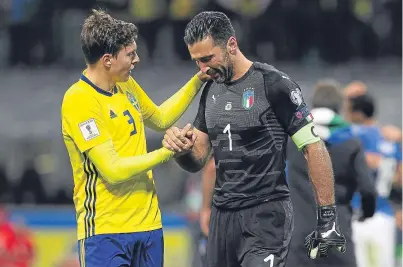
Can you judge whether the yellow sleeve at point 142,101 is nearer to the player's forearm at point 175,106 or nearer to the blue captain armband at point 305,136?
the player's forearm at point 175,106

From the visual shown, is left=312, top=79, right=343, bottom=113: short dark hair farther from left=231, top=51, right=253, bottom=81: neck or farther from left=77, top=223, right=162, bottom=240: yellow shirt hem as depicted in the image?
left=77, top=223, right=162, bottom=240: yellow shirt hem

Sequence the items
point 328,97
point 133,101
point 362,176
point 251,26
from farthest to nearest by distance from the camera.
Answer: point 251,26 < point 328,97 < point 362,176 < point 133,101

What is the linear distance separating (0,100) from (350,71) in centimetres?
549

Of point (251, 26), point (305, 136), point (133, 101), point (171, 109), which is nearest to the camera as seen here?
point (305, 136)

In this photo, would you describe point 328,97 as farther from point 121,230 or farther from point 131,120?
point 121,230

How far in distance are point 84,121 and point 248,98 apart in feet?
3.02

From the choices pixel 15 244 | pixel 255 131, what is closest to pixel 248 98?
pixel 255 131

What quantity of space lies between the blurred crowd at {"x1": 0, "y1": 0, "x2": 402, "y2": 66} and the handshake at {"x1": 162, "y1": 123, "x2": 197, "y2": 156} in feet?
36.2

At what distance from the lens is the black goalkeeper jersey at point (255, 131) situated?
6.41 meters

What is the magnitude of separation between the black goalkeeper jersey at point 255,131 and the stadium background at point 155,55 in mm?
10020

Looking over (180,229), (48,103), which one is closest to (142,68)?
(48,103)

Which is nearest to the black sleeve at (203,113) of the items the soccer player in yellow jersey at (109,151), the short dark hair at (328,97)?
the soccer player in yellow jersey at (109,151)

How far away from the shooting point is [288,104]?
6379 millimetres

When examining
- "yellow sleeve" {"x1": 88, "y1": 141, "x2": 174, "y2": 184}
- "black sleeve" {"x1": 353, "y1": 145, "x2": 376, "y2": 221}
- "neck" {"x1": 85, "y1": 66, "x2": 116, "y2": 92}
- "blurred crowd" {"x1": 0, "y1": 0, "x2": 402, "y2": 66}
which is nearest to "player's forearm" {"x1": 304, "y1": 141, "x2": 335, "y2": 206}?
"yellow sleeve" {"x1": 88, "y1": 141, "x2": 174, "y2": 184}
